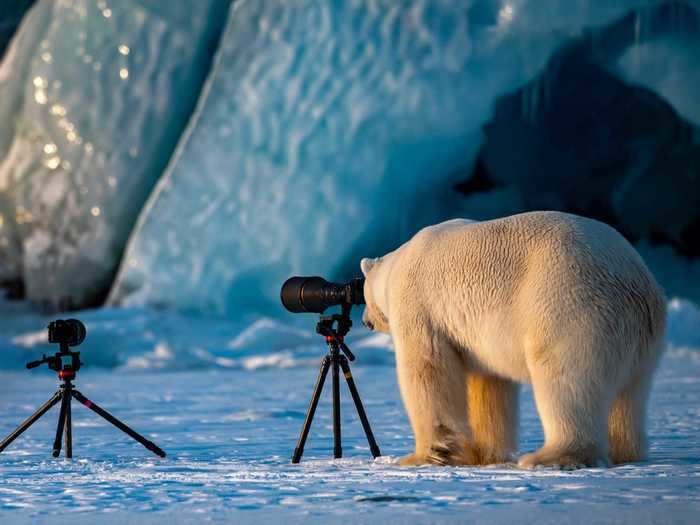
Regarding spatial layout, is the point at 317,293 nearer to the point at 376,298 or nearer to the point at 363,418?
the point at 376,298

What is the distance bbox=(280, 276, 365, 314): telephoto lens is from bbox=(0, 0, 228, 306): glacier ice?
7070 millimetres

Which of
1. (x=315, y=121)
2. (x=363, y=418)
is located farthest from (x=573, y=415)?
(x=315, y=121)

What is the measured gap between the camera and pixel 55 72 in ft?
35.6

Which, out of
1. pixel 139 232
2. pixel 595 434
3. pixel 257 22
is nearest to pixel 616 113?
pixel 257 22

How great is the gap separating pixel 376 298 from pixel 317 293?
0.22m

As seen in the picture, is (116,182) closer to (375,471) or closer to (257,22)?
(257,22)

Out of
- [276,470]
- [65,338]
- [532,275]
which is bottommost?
[276,470]

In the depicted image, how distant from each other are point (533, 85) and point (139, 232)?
161 inches

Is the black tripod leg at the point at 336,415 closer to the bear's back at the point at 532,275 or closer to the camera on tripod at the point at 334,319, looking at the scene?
the camera on tripod at the point at 334,319

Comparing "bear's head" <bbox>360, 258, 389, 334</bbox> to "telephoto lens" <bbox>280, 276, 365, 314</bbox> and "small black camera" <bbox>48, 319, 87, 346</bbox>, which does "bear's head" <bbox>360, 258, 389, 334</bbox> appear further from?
"small black camera" <bbox>48, 319, 87, 346</bbox>

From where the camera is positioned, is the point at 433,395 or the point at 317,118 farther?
the point at 317,118

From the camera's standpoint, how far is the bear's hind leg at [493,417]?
3635mm

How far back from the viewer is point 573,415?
123 inches

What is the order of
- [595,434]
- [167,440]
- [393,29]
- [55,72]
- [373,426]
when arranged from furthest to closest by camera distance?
[55,72] → [393,29] → [373,426] → [167,440] → [595,434]
